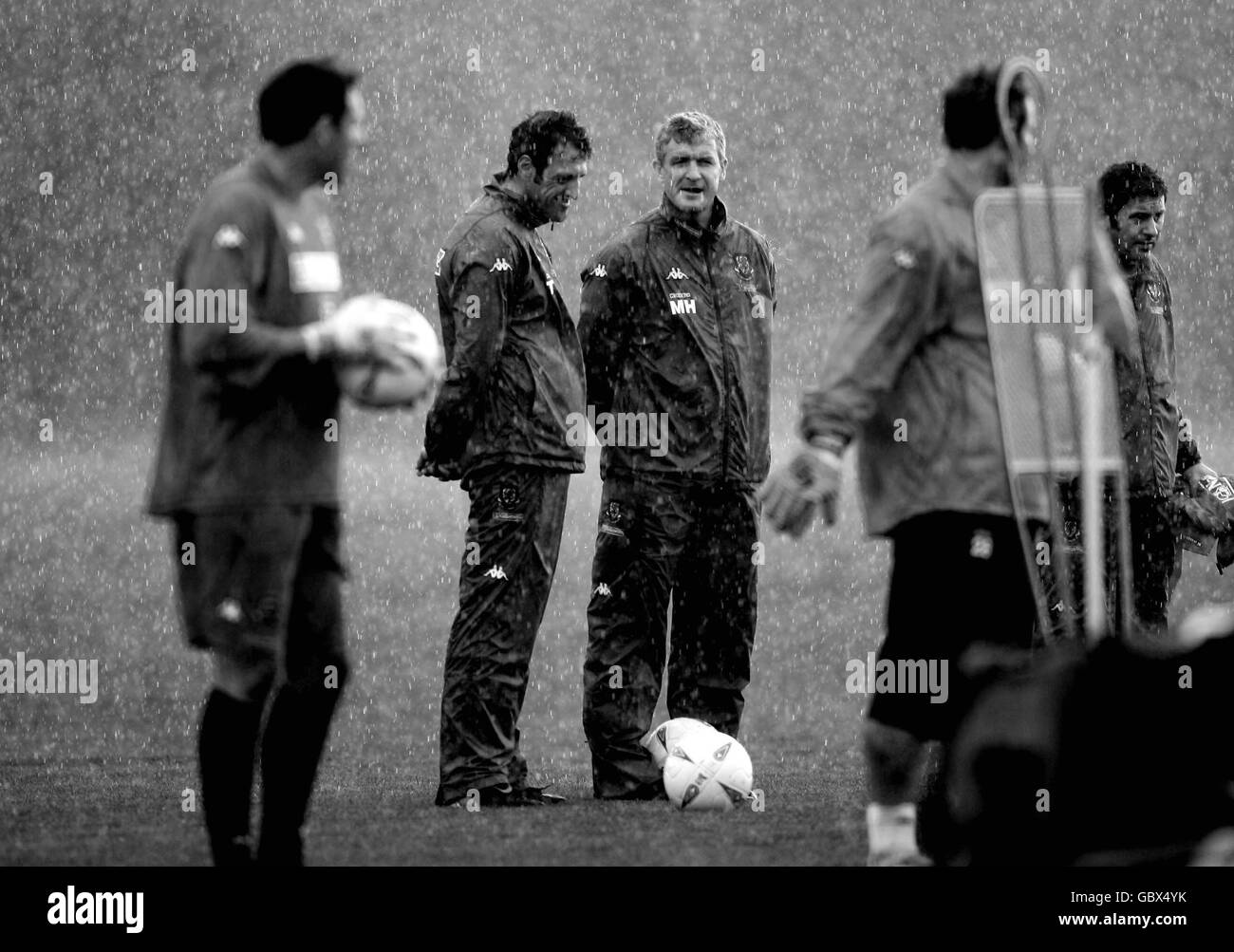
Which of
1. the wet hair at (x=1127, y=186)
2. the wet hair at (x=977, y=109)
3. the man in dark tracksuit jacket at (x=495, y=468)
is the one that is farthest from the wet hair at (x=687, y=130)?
the wet hair at (x=977, y=109)

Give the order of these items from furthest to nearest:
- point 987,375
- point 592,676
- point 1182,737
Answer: point 592,676 → point 987,375 → point 1182,737

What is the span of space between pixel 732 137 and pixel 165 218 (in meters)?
3.35

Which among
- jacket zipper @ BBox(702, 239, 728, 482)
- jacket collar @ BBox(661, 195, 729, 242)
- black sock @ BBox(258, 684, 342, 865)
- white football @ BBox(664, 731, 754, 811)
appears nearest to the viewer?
black sock @ BBox(258, 684, 342, 865)

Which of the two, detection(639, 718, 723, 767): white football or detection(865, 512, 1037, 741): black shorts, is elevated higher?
detection(865, 512, 1037, 741): black shorts

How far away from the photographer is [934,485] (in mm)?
5125

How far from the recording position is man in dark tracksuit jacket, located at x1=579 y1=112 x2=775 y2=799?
776cm

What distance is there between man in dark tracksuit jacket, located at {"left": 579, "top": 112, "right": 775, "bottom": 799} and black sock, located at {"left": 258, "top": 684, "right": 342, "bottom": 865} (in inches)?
110

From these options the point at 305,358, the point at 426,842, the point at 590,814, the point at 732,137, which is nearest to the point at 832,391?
the point at 305,358

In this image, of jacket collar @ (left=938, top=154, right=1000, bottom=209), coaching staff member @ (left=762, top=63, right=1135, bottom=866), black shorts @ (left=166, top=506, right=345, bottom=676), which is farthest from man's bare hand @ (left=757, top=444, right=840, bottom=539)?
black shorts @ (left=166, top=506, right=345, bottom=676)

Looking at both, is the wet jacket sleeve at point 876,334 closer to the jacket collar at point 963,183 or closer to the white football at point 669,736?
the jacket collar at point 963,183

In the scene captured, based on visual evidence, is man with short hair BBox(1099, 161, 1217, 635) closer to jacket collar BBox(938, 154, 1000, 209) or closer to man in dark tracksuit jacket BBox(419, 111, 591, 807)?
man in dark tracksuit jacket BBox(419, 111, 591, 807)

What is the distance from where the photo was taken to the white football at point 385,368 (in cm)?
496

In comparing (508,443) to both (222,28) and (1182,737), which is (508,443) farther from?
(222,28)

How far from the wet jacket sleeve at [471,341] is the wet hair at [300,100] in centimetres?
216
